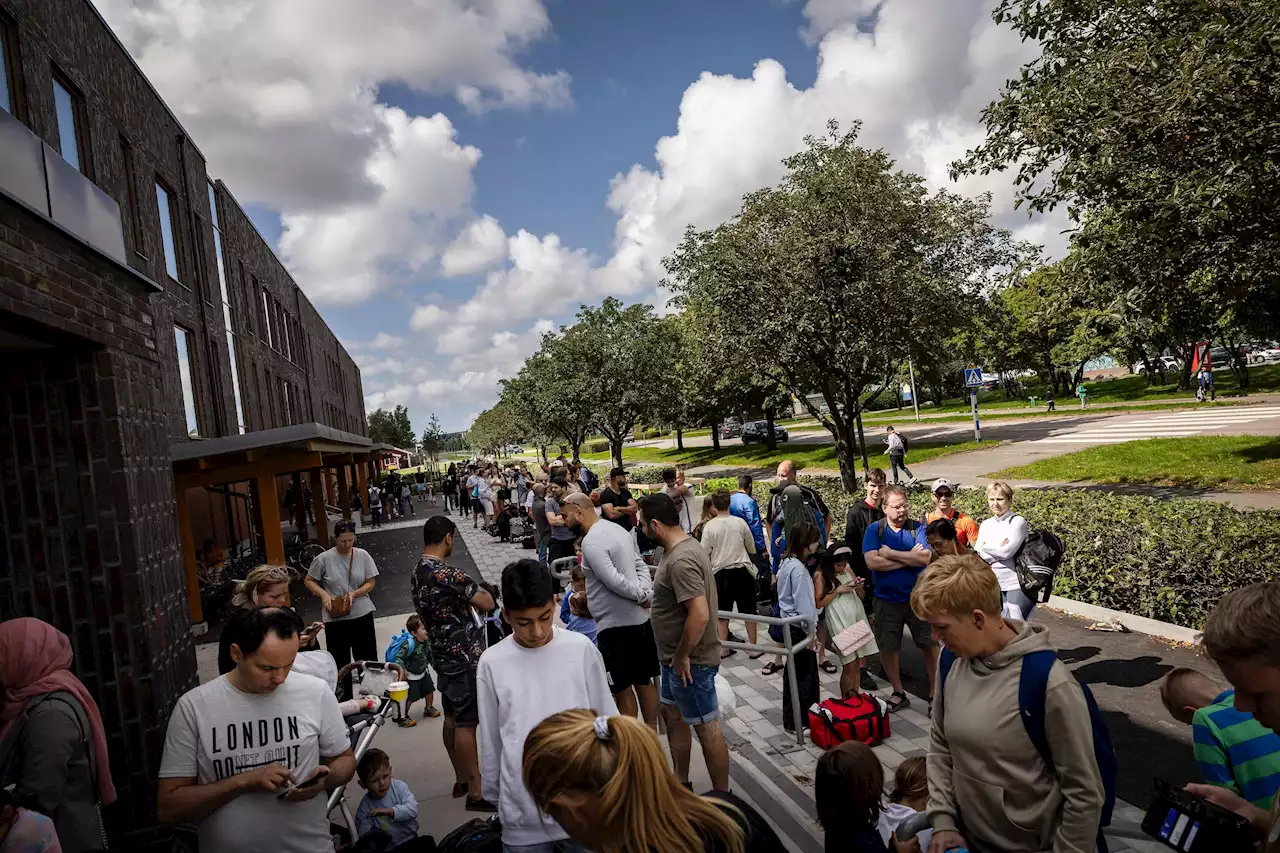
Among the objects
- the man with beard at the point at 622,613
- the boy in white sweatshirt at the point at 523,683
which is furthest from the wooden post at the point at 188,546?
the boy in white sweatshirt at the point at 523,683

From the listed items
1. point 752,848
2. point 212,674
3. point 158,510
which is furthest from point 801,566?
point 212,674

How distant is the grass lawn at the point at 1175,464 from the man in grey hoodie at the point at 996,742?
15446 millimetres

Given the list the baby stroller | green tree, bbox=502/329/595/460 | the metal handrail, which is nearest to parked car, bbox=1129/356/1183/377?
green tree, bbox=502/329/595/460

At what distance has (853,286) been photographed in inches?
589

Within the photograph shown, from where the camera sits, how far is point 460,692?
4.74 m

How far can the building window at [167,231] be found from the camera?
54.5 feet

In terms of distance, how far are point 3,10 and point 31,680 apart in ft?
39.9

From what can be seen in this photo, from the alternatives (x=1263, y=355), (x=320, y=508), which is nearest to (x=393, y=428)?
(x=320, y=508)

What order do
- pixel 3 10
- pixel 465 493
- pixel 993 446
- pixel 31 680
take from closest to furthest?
1. pixel 31 680
2. pixel 3 10
3. pixel 993 446
4. pixel 465 493

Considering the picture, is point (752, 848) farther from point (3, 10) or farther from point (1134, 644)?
point (3, 10)

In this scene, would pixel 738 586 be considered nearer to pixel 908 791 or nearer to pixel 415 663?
pixel 415 663

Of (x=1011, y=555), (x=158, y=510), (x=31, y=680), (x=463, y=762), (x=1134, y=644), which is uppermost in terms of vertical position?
(x=158, y=510)

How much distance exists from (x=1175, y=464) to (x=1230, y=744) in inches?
723

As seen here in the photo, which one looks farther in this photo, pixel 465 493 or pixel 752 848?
pixel 465 493
